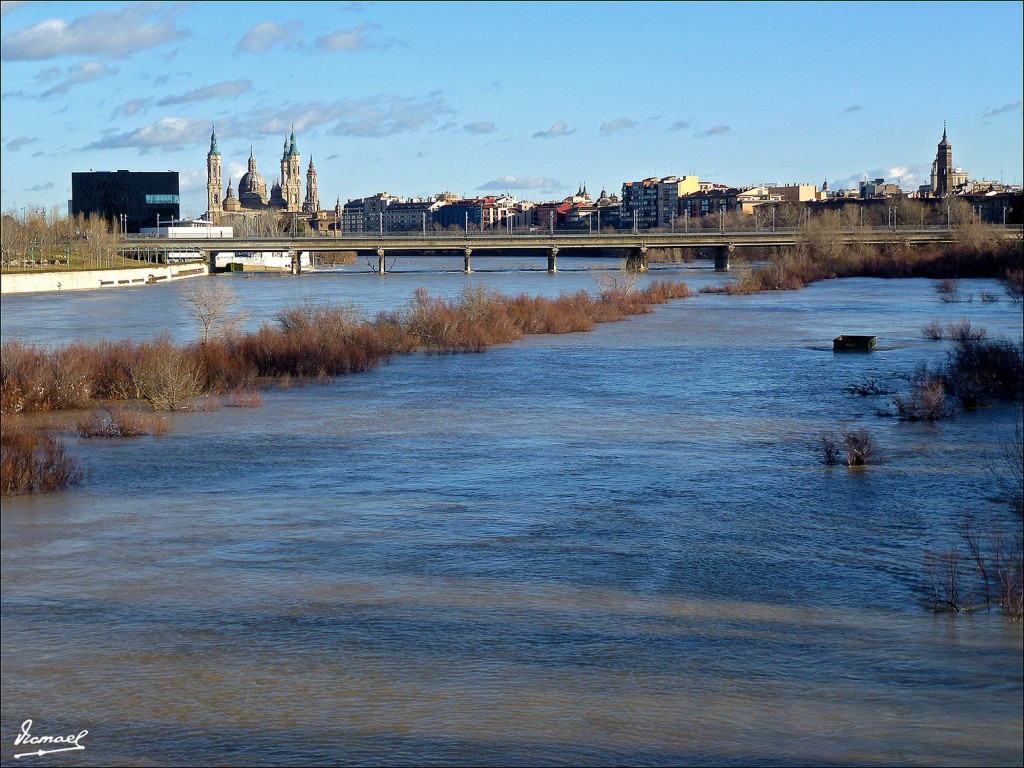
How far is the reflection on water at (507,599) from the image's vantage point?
8477 millimetres

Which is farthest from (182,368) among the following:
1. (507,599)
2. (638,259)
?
(638,259)

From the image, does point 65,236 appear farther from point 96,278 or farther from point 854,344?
point 854,344

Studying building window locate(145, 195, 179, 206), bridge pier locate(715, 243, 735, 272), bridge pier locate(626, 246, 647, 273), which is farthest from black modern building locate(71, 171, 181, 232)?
bridge pier locate(715, 243, 735, 272)

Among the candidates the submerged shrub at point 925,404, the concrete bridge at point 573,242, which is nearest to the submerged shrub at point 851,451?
the submerged shrub at point 925,404

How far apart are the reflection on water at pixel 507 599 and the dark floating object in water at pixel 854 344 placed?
1093 cm

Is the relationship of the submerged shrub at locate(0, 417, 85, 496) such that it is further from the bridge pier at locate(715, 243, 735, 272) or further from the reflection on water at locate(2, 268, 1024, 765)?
the bridge pier at locate(715, 243, 735, 272)

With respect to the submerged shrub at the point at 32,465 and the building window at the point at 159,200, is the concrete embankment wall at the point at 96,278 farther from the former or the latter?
the submerged shrub at the point at 32,465

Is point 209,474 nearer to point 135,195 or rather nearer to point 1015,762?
point 1015,762

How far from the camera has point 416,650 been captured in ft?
32.6

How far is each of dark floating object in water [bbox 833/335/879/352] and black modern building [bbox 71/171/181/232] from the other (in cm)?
8562

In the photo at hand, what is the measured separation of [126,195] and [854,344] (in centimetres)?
8873

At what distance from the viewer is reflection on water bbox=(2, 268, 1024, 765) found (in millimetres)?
8477

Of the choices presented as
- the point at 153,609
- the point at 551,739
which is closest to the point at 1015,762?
the point at 551,739

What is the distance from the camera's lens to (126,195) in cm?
10831
